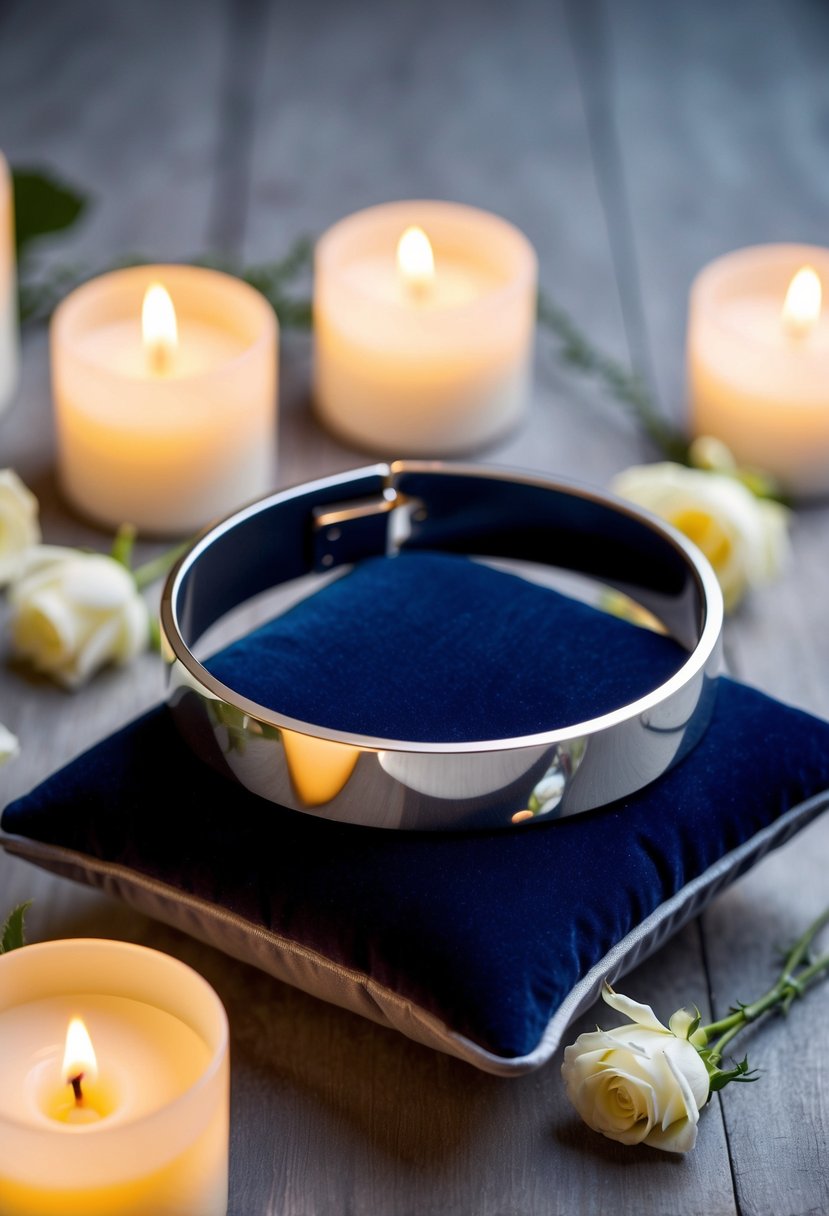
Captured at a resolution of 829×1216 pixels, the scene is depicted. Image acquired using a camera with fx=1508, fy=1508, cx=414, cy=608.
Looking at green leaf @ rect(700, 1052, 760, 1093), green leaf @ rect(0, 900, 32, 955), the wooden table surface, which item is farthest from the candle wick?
green leaf @ rect(700, 1052, 760, 1093)

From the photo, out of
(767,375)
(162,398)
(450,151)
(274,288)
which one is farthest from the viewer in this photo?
(450,151)

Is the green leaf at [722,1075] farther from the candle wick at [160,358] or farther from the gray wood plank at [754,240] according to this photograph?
the candle wick at [160,358]

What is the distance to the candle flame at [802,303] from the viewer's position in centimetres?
106

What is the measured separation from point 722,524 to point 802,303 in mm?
233

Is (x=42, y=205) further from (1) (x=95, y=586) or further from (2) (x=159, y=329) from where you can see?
(1) (x=95, y=586)

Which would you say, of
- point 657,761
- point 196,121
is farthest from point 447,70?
point 657,761

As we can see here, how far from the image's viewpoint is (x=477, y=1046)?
58cm

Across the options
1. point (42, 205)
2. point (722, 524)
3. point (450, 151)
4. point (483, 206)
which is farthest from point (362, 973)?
point (450, 151)

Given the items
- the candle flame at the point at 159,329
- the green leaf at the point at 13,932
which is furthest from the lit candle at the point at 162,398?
the green leaf at the point at 13,932

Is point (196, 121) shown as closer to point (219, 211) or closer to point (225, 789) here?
point (219, 211)

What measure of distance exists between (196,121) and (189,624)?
2.92 ft

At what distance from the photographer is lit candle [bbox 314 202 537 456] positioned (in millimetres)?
1073

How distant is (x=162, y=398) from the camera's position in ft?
3.19

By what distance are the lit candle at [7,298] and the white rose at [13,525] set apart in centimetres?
22
